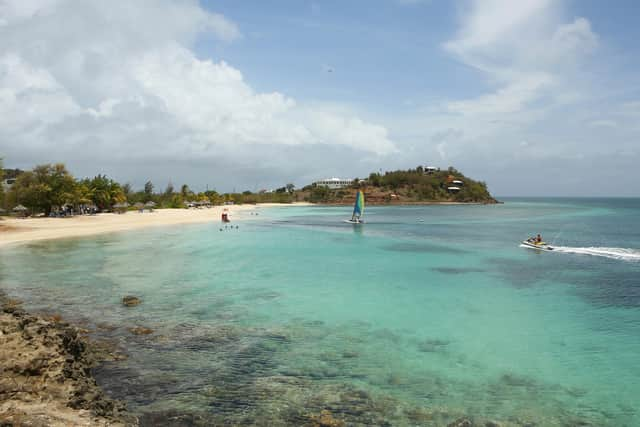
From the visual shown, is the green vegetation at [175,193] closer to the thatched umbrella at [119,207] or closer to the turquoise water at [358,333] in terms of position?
the thatched umbrella at [119,207]

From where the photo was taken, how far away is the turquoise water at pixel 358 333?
29.0ft

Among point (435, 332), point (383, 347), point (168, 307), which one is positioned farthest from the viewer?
point (168, 307)

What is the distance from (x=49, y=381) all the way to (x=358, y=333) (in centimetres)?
Result: 868

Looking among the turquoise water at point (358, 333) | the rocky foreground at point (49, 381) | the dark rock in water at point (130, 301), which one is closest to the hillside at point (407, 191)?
the turquoise water at point (358, 333)

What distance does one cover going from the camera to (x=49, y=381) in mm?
8227

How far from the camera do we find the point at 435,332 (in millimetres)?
14016

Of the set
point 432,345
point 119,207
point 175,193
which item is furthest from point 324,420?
point 175,193

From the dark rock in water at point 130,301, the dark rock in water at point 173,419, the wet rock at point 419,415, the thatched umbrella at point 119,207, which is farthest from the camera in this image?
the thatched umbrella at point 119,207

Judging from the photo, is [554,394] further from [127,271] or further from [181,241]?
[181,241]

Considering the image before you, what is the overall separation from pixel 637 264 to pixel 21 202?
68.6 metres

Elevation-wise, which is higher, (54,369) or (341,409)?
(54,369)

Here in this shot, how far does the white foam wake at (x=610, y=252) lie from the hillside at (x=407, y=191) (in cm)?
13229

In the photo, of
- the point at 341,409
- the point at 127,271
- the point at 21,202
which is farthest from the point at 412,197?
the point at 341,409

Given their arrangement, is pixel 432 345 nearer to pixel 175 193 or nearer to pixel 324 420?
pixel 324 420
